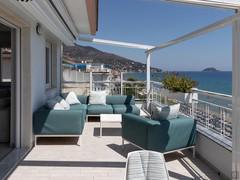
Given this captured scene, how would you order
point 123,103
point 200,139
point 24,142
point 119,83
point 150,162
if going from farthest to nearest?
1. point 119,83
2. point 123,103
3. point 24,142
4. point 200,139
5. point 150,162

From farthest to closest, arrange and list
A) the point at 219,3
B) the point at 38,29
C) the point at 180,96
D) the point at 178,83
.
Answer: the point at 178,83
the point at 180,96
the point at 38,29
the point at 219,3

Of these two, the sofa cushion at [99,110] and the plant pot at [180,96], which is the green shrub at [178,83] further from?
the sofa cushion at [99,110]

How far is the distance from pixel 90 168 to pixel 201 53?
29.4 m

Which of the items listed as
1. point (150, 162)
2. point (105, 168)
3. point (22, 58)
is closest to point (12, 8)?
point (22, 58)

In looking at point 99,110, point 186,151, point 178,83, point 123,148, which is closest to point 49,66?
point 99,110

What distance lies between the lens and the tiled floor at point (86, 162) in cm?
367

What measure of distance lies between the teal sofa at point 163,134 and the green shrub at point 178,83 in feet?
14.2

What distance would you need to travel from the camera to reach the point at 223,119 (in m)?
4.13

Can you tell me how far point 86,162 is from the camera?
4199 millimetres

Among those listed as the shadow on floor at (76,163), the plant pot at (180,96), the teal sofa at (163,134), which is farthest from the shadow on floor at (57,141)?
the plant pot at (180,96)

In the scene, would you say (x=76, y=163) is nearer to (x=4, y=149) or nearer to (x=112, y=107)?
(x=4, y=149)

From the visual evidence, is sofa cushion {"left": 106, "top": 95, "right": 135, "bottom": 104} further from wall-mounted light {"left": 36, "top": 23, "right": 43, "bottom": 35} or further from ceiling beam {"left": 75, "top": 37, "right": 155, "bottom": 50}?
wall-mounted light {"left": 36, "top": 23, "right": 43, "bottom": 35}

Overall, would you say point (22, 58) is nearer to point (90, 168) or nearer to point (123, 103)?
point (90, 168)

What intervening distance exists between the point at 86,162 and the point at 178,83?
5.35m
